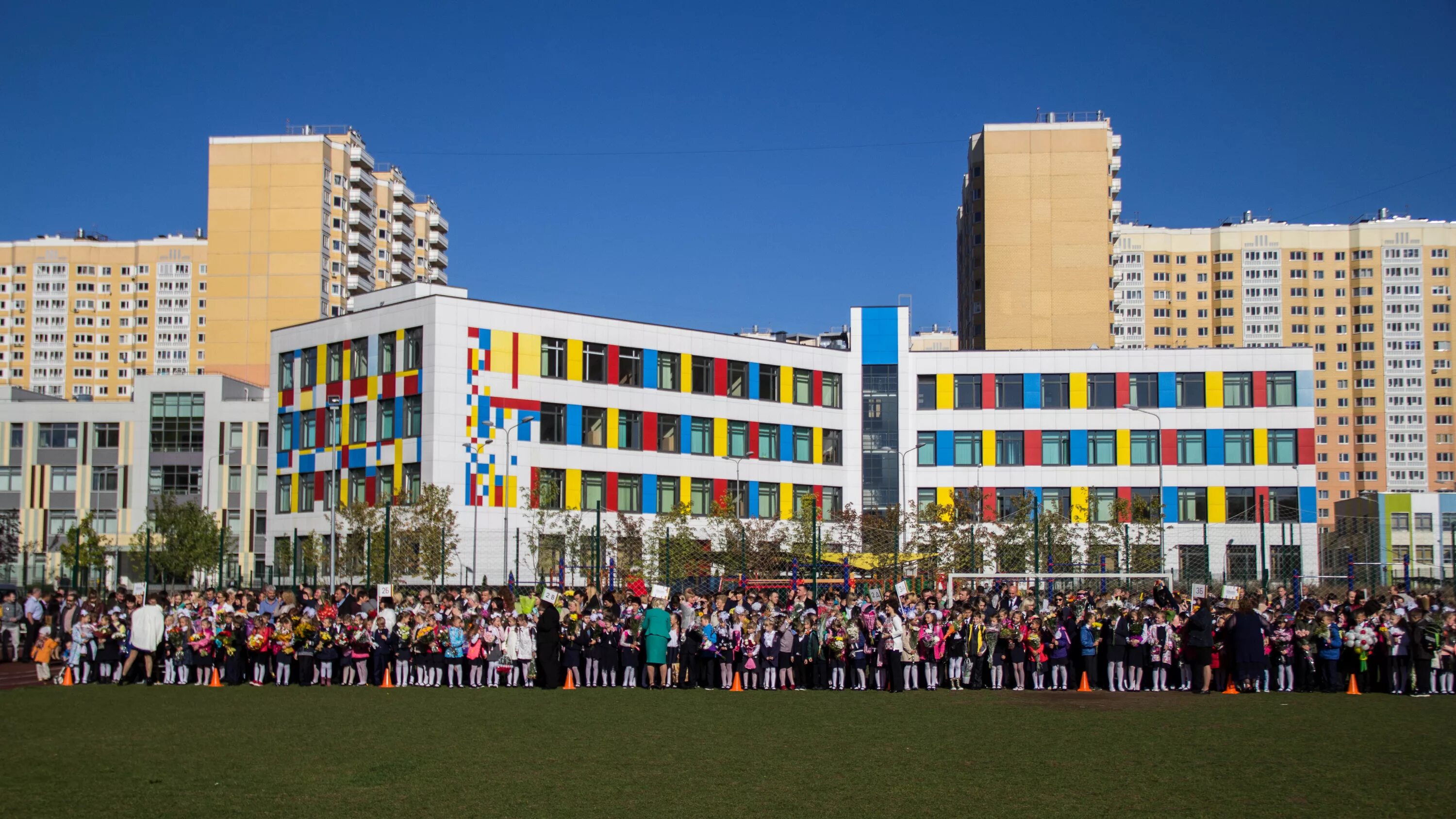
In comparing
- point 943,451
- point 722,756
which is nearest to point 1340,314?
point 943,451

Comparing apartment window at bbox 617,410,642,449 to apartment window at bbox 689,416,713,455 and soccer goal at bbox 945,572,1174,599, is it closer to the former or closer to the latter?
apartment window at bbox 689,416,713,455

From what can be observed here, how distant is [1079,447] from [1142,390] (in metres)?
4.24

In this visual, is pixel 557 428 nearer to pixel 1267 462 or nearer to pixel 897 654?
pixel 1267 462

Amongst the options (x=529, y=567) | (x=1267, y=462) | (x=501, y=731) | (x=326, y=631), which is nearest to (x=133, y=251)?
(x=529, y=567)

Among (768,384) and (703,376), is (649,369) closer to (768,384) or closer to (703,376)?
(703,376)

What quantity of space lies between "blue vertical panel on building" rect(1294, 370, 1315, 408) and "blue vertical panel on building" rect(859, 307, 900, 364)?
19629 millimetres

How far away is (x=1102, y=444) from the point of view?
236ft

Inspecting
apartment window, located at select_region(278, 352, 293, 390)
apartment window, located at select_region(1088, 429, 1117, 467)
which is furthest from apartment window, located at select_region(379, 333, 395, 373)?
A: apartment window, located at select_region(1088, 429, 1117, 467)

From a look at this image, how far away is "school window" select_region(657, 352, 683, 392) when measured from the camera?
2667 inches

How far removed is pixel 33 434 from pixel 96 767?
86246mm

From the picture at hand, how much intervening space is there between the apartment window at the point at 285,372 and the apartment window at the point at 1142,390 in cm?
4108

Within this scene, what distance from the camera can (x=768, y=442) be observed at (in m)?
71.1

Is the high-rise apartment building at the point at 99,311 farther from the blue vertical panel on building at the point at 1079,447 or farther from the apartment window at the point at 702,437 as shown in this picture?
the blue vertical panel on building at the point at 1079,447

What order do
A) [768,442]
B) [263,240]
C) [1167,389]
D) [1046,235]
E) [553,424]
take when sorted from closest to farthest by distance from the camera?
[553,424] < [768,442] < [1167,389] < [1046,235] < [263,240]
